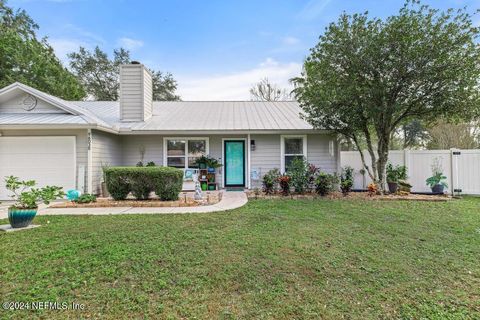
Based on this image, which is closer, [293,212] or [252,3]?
[293,212]

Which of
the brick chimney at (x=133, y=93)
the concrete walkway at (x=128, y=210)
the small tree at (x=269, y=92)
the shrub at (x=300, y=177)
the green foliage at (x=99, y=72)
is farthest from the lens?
the green foliage at (x=99, y=72)

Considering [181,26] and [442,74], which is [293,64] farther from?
[442,74]

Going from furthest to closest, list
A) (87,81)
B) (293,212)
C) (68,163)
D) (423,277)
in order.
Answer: (87,81), (68,163), (293,212), (423,277)

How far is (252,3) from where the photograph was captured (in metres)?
10.2

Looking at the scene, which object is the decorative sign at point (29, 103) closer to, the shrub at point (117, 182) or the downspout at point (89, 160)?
the downspout at point (89, 160)

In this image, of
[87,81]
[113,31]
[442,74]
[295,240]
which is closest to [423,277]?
[295,240]

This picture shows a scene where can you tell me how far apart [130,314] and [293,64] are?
18470mm

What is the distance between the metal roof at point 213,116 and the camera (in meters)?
9.54

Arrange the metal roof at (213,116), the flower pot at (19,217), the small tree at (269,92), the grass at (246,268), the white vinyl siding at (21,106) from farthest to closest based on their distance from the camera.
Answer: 1. the small tree at (269,92)
2. the metal roof at (213,116)
3. the white vinyl siding at (21,106)
4. the flower pot at (19,217)
5. the grass at (246,268)

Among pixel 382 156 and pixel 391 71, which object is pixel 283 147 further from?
pixel 391 71

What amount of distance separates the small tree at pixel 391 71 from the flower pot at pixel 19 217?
7.78 m

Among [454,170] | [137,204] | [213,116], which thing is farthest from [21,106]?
[454,170]

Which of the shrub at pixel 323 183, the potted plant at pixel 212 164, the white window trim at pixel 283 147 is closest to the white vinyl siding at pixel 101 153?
the potted plant at pixel 212 164

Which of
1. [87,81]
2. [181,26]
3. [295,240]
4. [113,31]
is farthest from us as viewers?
[87,81]
